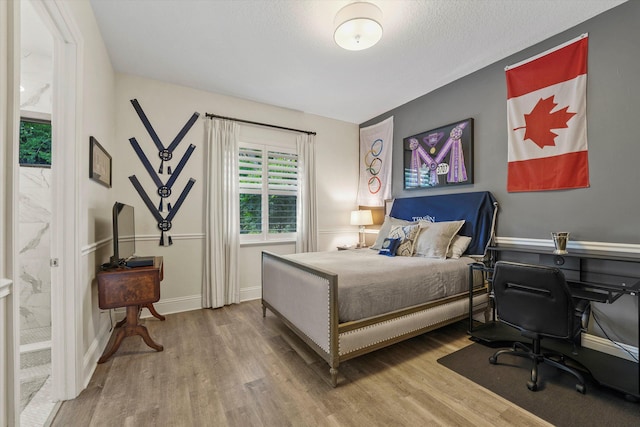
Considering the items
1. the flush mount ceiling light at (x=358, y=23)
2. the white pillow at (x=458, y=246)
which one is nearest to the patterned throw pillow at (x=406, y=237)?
the white pillow at (x=458, y=246)

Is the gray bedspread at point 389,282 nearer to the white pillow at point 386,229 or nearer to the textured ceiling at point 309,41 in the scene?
the white pillow at point 386,229

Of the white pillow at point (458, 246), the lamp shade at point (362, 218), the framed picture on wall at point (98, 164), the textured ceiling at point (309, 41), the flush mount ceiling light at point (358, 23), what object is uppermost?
the textured ceiling at point (309, 41)

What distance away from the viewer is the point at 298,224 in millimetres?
4117

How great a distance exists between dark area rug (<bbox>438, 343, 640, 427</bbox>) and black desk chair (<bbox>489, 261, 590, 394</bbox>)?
74 mm

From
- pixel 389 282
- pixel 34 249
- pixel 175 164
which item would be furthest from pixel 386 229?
pixel 34 249

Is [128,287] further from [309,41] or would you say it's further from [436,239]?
[436,239]

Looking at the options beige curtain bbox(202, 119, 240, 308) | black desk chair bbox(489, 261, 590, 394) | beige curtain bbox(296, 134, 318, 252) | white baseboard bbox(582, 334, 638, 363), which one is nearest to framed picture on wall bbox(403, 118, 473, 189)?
beige curtain bbox(296, 134, 318, 252)

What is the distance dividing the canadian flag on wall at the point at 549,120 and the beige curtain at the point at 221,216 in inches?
127

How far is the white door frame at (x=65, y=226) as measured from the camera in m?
1.68

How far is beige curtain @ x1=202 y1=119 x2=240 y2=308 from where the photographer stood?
11.1 feet

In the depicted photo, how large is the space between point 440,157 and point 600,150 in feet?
4.81

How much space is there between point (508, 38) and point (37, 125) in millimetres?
4463

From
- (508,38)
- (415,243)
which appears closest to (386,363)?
(415,243)

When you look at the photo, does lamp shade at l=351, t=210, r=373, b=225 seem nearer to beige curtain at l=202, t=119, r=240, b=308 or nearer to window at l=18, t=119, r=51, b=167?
beige curtain at l=202, t=119, r=240, b=308
